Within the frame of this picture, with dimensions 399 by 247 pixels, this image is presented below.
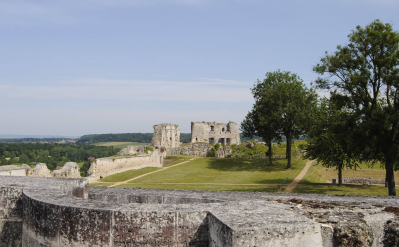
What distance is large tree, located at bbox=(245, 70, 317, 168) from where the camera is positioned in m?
37.3

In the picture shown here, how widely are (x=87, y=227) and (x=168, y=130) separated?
5681cm

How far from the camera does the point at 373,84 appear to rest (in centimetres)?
2131

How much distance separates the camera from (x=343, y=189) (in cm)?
2572

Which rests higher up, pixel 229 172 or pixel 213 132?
pixel 213 132

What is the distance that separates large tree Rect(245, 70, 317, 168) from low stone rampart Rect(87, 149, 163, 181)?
44.6ft

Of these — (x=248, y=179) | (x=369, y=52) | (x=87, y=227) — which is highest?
(x=369, y=52)

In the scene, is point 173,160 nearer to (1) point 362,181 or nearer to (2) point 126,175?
(2) point 126,175

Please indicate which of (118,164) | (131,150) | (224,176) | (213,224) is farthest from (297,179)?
(213,224)

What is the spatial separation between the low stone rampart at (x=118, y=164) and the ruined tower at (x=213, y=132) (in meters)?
21.2

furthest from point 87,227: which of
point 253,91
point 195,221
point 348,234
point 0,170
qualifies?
point 253,91

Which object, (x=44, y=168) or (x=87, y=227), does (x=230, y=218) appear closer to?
(x=87, y=227)

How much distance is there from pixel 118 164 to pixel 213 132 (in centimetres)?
3249

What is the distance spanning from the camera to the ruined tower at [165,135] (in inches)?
2485

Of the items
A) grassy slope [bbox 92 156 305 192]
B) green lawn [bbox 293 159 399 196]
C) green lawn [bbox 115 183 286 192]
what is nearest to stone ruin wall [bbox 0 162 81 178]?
grassy slope [bbox 92 156 305 192]
